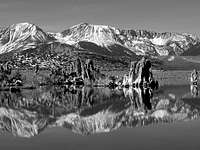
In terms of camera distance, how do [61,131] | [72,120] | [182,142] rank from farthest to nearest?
1. [72,120]
2. [61,131]
3. [182,142]

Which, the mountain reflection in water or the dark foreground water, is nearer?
the dark foreground water

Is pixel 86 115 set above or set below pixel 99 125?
above

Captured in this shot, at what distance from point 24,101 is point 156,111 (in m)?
46.7

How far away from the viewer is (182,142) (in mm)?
56656

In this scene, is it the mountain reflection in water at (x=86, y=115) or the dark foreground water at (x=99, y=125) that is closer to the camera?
the dark foreground water at (x=99, y=125)

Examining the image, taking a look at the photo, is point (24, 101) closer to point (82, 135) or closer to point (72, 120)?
point (72, 120)

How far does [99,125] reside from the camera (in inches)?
3056

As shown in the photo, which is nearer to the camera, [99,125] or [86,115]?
[99,125]

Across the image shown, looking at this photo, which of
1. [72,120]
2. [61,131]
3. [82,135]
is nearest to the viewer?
[82,135]

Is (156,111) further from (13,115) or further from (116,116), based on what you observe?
(13,115)

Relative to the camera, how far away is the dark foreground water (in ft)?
189

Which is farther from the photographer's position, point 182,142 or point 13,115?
point 13,115

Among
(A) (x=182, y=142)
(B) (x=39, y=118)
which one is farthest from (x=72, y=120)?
(A) (x=182, y=142)

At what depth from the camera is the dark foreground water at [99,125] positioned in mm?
57500
